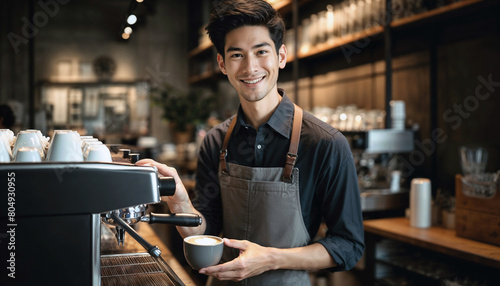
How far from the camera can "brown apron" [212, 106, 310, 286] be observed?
1.44 metres

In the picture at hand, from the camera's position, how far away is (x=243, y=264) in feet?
3.97

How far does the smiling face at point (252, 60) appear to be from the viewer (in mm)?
1424

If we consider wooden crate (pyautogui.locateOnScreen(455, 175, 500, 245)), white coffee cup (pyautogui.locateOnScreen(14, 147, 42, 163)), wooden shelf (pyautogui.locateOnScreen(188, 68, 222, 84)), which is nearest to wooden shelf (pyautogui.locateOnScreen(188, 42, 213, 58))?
wooden shelf (pyautogui.locateOnScreen(188, 68, 222, 84))

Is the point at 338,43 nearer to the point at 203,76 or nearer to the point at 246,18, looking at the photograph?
the point at 246,18

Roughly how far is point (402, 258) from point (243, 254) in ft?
A: 5.73

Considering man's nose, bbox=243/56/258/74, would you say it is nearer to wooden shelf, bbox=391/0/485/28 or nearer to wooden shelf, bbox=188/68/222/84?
wooden shelf, bbox=391/0/485/28

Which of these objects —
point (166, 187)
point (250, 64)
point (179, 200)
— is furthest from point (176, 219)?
point (250, 64)

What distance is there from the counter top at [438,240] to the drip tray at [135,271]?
1416mm

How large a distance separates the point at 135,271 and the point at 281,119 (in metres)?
0.68

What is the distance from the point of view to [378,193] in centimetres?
285

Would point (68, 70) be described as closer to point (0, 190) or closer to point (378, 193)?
point (378, 193)

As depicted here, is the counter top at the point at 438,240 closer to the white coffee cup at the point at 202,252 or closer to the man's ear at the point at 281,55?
the man's ear at the point at 281,55

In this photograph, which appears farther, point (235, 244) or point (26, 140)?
point (235, 244)

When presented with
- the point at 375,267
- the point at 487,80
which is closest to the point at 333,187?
the point at 375,267
